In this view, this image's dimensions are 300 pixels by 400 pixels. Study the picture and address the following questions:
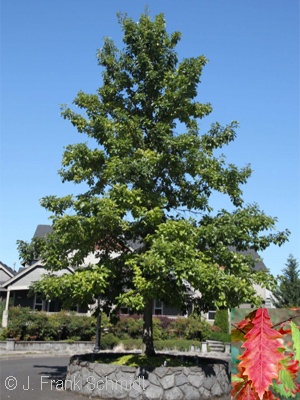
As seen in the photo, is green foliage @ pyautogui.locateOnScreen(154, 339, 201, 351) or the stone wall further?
green foliage @ pyautogui.locateOnScreen(154, 339, 201, 351)

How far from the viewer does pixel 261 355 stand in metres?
1.28

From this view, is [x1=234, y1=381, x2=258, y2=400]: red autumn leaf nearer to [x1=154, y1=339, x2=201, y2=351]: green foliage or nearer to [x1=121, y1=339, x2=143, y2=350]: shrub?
[x1=121, y1=339, x2=143, y2=350]: shrub

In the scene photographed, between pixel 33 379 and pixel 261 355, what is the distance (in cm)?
Answer: 1516

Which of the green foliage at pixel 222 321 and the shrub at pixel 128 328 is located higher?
the green foliage at pixel 222 321

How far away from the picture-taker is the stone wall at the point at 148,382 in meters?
11.8

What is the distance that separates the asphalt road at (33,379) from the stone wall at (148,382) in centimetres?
54

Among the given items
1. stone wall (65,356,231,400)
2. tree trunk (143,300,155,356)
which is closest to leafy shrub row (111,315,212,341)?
tree trunk (143,300,155,356)

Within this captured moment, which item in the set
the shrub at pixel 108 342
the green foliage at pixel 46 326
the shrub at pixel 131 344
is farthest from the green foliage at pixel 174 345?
the green foliage at pixel 46 326

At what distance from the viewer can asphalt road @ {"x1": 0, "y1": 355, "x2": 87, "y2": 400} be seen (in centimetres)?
1211

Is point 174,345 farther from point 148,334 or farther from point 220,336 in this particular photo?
point 148,334

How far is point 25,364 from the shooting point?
744 inches

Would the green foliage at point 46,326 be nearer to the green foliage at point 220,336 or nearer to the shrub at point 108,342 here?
the shrub at point 108,342

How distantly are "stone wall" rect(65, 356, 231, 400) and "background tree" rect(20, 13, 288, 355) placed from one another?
186 centimetres

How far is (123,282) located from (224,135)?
6.01 m
